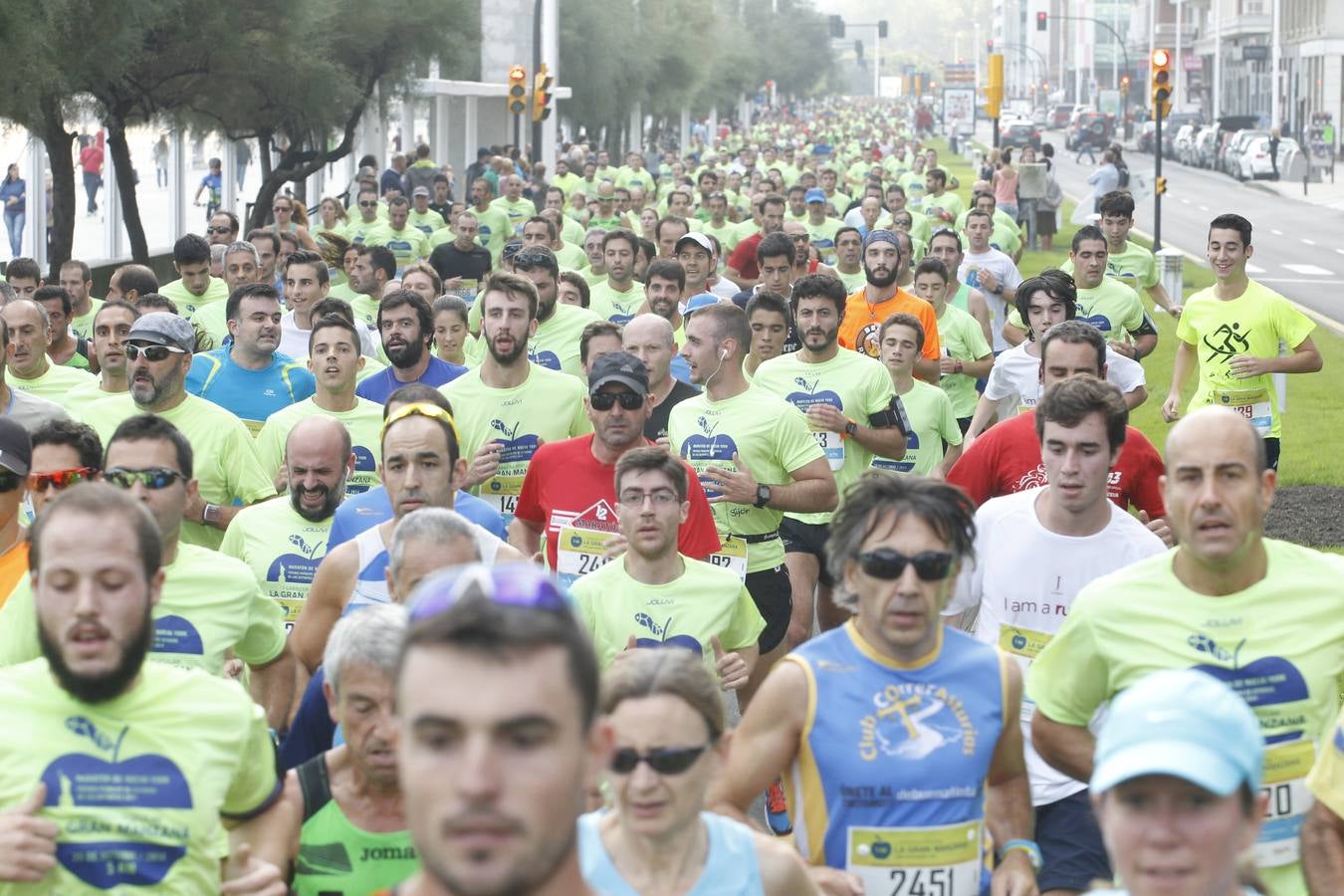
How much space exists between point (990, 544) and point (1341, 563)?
1434 millimetres

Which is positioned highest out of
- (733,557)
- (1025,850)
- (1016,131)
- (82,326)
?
(1016,131)

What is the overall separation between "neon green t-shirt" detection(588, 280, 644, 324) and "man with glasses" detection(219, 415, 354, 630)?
7.34 m

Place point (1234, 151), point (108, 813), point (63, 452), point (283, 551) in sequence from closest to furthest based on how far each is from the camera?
point (108, 813), point (63, 452), point (283, 551), point (1234, 151)

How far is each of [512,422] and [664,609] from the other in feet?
8.42

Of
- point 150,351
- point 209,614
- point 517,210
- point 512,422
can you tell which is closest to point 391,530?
point 209,614

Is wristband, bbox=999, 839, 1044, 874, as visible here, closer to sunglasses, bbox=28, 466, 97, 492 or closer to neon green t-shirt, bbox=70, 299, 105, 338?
sunglasses, bbox=28, 466, 97, 492

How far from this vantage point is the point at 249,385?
33.2ft

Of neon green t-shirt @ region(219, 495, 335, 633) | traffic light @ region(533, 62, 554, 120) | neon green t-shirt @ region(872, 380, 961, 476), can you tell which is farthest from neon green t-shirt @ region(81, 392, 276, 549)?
traffic light @ region(533, 62, 554, 120)

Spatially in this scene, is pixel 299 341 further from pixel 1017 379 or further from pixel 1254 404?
pixel 1254 404

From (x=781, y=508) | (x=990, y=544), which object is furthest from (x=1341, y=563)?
(x=781, y=508)

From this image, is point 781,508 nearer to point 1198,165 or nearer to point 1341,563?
point 1341,563

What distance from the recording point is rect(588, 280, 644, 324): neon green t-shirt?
14.9 meters

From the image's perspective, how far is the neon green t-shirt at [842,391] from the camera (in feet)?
32.2

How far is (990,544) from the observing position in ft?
20.8
